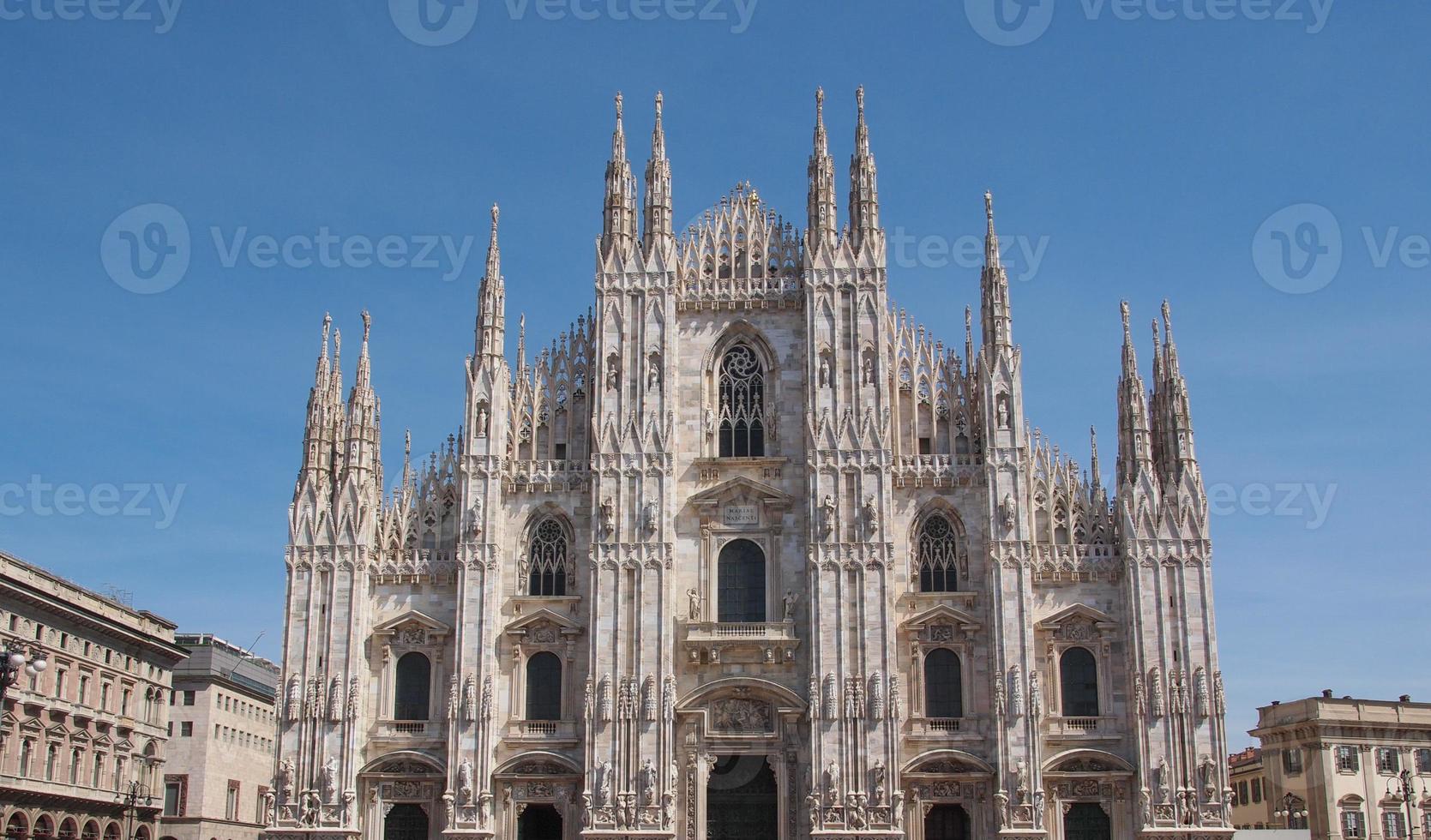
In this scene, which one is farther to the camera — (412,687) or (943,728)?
(412,687)

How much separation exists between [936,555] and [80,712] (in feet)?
110

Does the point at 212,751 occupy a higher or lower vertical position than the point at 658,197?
lower

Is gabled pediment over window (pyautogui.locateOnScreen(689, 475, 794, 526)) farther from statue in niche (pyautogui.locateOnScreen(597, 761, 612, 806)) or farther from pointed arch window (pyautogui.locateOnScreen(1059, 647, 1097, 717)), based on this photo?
pointed arch window (pyautogui.locateOnScreen(1059, 647, 1097, 717))

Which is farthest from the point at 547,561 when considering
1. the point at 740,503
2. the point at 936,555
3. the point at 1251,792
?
the point at 1251,792

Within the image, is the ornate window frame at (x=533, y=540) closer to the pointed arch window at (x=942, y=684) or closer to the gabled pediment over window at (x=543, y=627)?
the gabled pediment over window at (x=543, y=627)

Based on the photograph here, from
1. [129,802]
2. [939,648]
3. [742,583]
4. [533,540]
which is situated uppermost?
[533,540]

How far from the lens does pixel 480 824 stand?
152ft

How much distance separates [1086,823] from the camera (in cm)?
4644

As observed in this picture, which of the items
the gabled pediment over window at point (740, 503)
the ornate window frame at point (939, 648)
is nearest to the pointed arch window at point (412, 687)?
the gabled pediment over window at point (740, 503)

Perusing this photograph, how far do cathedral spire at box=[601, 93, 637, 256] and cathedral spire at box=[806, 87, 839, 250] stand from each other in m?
6.08

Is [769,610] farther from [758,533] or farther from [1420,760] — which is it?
[1420,760]

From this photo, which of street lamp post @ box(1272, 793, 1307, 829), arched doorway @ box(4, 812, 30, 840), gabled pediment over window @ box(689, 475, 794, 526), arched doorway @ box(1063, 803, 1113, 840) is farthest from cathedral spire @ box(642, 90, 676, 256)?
street lamp post @ box(1272, 793, 1307, 829)

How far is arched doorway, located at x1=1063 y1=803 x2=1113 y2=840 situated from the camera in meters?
46.3

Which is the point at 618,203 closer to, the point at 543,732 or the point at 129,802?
the point at 543,732
